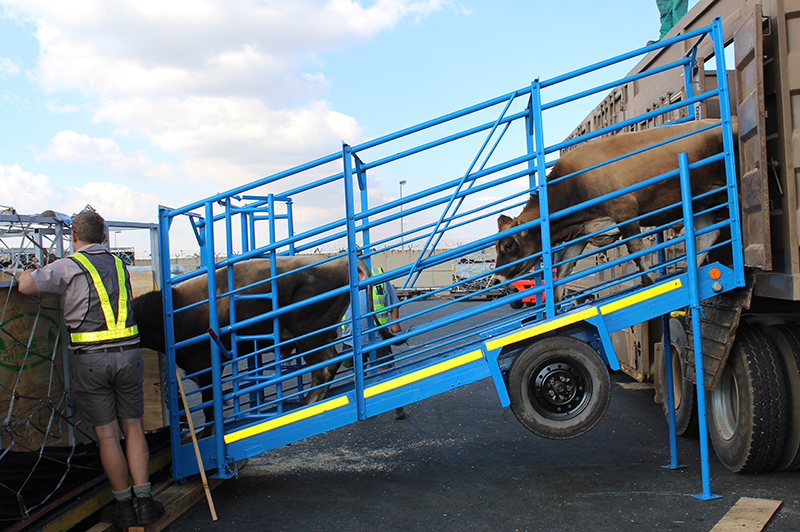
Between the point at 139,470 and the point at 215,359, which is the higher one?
the point at 215,359

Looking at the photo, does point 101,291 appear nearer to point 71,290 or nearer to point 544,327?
point 71,290

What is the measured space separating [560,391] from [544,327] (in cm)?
44

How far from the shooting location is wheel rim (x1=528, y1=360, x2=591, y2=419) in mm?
3838

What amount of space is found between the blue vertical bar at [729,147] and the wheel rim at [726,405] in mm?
1032

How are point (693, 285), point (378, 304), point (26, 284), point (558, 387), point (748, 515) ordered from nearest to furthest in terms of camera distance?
point (26, 284), point (748, 515), point (558, 387), point (693, 285), point (378, 304)

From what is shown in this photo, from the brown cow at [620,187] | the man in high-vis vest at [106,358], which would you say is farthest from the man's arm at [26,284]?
the brown cow at [620,187]

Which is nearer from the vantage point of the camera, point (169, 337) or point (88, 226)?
point (88, 226)

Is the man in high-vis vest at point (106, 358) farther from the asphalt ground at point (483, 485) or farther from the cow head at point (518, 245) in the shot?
the cow head at point (518, 245)

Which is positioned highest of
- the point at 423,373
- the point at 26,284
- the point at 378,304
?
the point at 26,284

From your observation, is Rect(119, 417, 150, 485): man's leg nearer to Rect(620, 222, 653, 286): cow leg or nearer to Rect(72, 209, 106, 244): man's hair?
Rect(72, 209, 106, 244): man's hair

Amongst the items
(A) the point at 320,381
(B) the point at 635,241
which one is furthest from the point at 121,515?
(B) the point at 635,241

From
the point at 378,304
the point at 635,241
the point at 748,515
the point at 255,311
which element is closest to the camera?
the point at 748,515

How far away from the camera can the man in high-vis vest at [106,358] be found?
3482 millimetres

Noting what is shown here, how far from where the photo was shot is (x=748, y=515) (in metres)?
3.60
